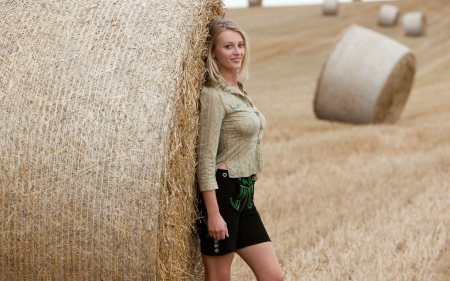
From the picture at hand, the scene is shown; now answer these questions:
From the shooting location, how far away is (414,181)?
6.51 m

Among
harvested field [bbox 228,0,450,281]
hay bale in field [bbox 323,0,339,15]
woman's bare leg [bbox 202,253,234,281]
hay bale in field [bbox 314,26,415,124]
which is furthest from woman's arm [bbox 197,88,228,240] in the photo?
hay bale in field [bbox 323,0,339,15]

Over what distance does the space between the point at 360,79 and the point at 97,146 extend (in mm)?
8089

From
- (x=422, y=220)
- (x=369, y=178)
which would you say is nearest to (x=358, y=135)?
(x=369, y=178)

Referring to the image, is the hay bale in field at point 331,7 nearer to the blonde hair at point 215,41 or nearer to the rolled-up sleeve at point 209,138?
the blonde hair at point 215,41

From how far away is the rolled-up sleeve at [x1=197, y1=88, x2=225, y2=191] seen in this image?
3.24 metres

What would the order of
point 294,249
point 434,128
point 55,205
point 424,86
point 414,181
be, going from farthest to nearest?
point 424,86, point 434,128, point 414,181, point 294,249, point 55,205

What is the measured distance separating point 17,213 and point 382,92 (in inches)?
330

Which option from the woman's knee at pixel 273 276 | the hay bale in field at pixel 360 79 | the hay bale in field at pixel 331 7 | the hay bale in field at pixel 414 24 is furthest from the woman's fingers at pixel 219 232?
the hay bale in field at pixel 331 7

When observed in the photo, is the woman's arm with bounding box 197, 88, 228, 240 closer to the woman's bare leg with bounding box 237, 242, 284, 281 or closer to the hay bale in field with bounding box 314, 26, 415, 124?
the woman's bare leg with bounding box 237, 242, 284, 281

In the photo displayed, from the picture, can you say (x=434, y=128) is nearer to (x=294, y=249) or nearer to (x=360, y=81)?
(x=360, y=81)

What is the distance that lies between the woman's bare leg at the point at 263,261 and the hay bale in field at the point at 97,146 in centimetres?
41

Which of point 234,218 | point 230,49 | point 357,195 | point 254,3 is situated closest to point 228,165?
point 234,218

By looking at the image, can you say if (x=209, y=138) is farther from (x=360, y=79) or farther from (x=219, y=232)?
(x=360, y=79)

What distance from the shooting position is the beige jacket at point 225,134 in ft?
10.7
